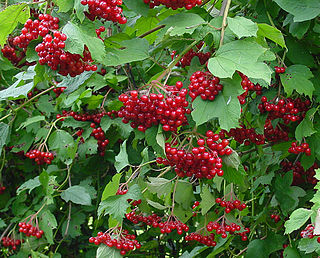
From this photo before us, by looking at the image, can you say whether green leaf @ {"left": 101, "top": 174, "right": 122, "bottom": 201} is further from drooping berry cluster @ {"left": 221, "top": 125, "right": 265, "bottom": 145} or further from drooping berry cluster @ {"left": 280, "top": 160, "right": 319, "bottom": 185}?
drooping berry cluster @ {"left": 280, "top": 160, "right": 319, "bottom": 185}

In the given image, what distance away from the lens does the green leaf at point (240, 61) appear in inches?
53.6

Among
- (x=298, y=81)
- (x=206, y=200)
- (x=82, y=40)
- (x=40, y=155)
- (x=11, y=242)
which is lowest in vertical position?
(x=11, y=242)

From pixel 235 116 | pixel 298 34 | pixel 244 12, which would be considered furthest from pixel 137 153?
pixel 235 116

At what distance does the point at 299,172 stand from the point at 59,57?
1376 millimetres

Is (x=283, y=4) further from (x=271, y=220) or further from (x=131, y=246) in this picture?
(x=271, y=220)

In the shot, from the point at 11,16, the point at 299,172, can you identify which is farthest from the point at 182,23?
the point at 299,172

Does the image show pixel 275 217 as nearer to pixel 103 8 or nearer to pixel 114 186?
→ pixel 114 186

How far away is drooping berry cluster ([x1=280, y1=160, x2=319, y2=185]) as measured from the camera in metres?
2.25

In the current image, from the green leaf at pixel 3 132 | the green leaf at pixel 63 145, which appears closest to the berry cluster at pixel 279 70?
the green leaf at pixel 63 145

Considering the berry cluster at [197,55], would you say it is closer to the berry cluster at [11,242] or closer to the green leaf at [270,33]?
the green leaf at [270,33]

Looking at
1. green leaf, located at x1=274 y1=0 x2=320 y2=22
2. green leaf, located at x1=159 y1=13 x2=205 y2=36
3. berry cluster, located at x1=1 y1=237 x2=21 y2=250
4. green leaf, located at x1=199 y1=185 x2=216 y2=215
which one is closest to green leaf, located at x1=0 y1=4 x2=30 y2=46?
green leaf, located at x1=159 y1=13 x2=205 y2=36

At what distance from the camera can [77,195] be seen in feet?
9.87

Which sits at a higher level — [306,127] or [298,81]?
[298,81]

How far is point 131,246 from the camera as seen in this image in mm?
1820
